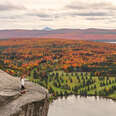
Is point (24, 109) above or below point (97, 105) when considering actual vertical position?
above

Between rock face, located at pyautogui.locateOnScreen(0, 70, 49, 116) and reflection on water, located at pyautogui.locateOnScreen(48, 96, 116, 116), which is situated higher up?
rock face, located at pyautogui.locateOnScreen(0, 70, 49, 116)

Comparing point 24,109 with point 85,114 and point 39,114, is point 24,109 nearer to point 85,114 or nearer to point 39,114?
point 39,114

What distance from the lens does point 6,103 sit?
906 inches

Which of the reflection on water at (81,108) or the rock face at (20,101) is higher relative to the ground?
the rock face at (20,101)

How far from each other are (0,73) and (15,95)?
8.15m

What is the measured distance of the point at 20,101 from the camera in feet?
77.0

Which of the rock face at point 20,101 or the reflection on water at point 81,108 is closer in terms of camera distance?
the rock face at point 20,101

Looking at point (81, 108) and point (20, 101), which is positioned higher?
point (20, 101)

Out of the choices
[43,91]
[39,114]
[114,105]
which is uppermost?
[43,91]

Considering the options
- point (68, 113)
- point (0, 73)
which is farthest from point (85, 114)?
point (0, 73)

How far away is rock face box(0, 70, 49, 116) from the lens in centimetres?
2212

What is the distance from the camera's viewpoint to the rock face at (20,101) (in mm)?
22125

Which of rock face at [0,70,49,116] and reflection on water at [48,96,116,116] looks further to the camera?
reflection on water at [48,96,116,116]

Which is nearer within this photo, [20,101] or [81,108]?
[20,101]
